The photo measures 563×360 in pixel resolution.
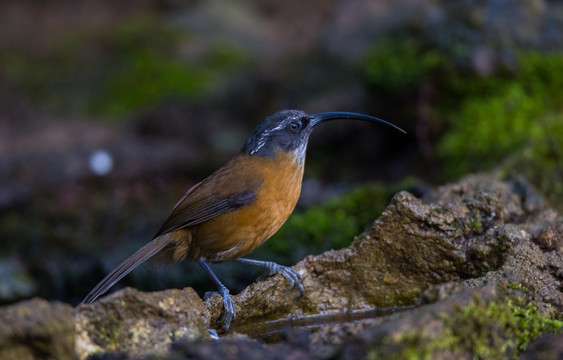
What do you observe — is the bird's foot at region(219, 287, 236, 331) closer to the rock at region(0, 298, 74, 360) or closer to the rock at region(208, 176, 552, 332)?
the rock at region(208, 176, 552, 332)

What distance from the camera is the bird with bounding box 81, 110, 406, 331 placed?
4.75m

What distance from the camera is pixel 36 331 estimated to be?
2.82m

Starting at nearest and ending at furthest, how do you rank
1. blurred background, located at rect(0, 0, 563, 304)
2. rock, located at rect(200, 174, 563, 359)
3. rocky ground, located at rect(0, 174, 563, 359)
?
rocky ground, located at rect(0, 174, 563, 359)
rock, located at rect(200, 174, 563, 359)
blurred background, located at rect(0, 0, 563, 304)

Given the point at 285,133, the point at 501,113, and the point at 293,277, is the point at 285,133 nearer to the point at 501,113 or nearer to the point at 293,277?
the point at 293,277

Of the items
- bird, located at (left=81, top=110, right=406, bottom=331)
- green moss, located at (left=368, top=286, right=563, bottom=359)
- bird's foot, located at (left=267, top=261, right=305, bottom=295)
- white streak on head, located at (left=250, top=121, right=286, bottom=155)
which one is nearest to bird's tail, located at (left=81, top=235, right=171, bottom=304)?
bird, located at (left=81, top=110, right=406, bottom=331)

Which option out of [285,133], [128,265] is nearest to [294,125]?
[285,133]

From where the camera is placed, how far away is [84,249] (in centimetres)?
788

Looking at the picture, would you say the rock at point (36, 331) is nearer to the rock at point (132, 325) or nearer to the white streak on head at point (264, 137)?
the rock at point (132, 325)

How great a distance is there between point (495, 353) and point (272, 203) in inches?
88.2

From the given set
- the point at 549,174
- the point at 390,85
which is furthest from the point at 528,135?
the point at 390,85

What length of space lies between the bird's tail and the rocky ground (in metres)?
0.94

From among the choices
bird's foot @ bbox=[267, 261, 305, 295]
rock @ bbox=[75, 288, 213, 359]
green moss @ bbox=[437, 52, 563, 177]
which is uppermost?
green moss @ bbox=[437, 52, 563, 177]

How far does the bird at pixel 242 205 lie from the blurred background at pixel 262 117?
1281 millimetres

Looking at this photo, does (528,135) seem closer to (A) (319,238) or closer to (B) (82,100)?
(A) (319,238)
